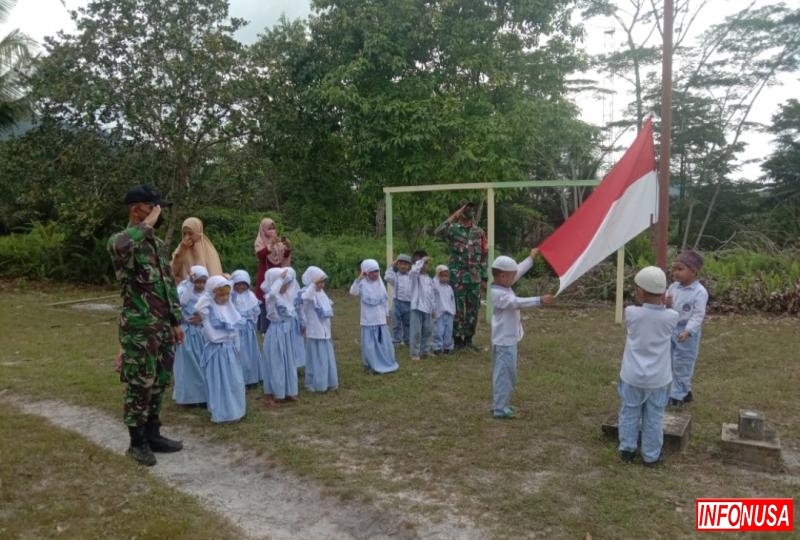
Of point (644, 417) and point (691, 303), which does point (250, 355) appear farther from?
point (691, 303)

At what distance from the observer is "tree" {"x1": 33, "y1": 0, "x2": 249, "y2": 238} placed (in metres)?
11.1

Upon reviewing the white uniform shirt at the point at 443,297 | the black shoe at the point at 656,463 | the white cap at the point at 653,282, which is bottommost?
the black shoe at the point at 656,463

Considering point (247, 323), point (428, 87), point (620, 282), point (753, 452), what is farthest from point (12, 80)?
point (753, 452)

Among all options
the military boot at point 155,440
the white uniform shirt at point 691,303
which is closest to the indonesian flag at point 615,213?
the white uniform shirt at point 691,303

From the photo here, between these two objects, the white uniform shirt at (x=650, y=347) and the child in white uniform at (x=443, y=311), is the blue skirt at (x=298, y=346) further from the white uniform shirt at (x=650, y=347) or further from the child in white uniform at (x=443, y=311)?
the white uniform shirt at (x=650, y=347)

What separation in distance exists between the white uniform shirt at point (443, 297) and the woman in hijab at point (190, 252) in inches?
107

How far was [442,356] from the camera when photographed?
7.77 m

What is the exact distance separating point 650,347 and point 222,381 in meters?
3.42

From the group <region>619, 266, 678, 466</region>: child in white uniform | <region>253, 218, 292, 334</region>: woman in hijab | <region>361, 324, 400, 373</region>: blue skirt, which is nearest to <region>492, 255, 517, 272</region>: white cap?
<region>619, 266, 678, 466</region>: child in white uniform

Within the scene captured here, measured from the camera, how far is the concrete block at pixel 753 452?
14.0ft

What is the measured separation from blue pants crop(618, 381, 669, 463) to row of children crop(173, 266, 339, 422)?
300cm

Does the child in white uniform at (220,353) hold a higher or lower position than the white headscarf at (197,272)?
lower

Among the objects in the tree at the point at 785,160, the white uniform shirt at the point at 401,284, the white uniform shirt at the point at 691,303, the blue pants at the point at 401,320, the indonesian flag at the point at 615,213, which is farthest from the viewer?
the tree at the point at 785,160

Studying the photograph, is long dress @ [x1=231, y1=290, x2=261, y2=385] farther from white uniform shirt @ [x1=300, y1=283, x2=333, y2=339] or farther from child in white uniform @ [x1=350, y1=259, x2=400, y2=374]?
child in white uniform @ [x1=350, y1=259, x2=400, y2=374]
